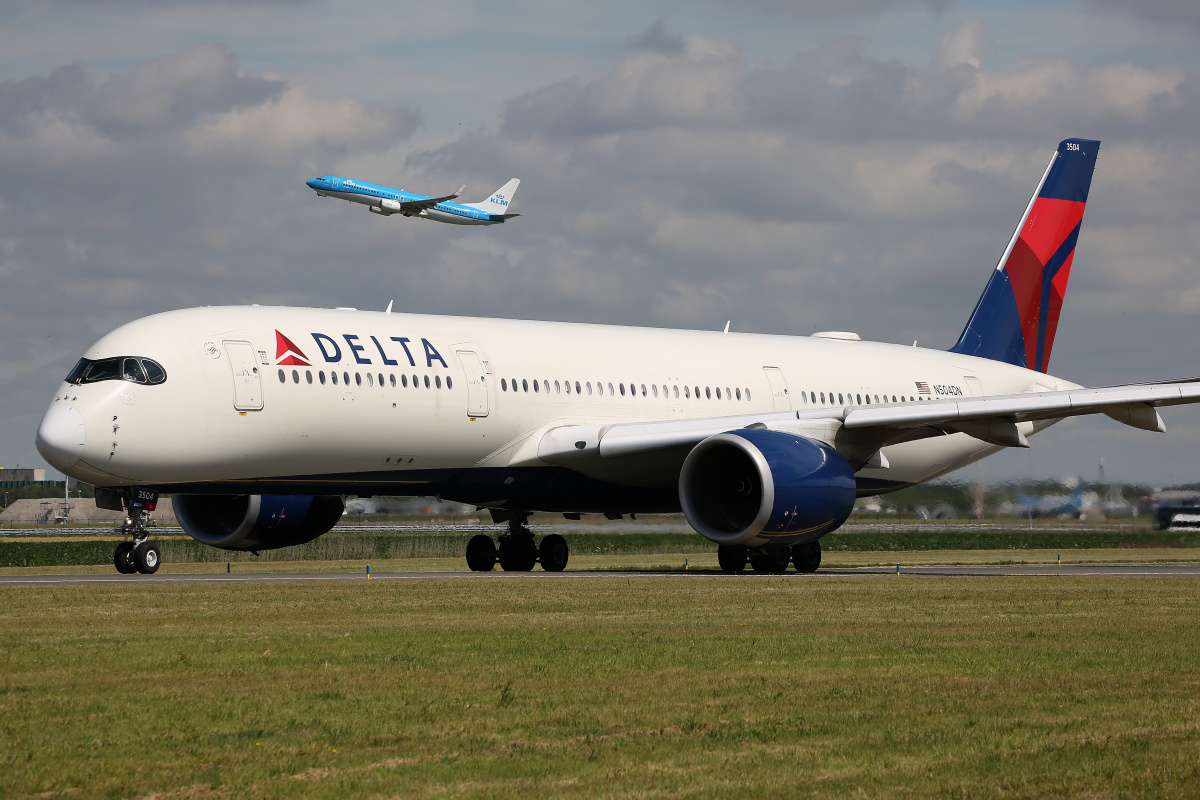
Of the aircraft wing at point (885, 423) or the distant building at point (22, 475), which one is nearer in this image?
the aircraft wing at point (885, 423)

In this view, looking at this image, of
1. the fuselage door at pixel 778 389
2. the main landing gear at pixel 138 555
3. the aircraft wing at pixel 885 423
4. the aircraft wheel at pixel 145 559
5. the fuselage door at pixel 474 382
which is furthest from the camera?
the fuselage door at pixel 778 389

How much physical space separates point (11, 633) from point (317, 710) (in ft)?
18.0

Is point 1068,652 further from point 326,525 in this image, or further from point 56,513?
point 56,513

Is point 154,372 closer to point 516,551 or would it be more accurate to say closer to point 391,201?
point 516,551

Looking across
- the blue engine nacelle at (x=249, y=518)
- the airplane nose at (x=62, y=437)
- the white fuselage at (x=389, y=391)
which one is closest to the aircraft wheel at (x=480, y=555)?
the blue engine nacelle at (x=249, y=518)

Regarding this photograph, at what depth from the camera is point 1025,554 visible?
37.7 meters

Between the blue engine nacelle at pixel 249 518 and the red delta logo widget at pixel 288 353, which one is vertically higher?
the red delta logo widget at pixel 288 353

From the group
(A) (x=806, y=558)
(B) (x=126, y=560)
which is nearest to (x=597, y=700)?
(B) (x=126, y=560)

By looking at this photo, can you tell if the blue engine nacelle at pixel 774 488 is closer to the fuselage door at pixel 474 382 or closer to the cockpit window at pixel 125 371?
the fuselage door at pixel 474 382

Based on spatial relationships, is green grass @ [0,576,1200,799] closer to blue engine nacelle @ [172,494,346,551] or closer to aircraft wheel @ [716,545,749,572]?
blue engine nacelle @ [172,494,346,551]

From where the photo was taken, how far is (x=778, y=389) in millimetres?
28844

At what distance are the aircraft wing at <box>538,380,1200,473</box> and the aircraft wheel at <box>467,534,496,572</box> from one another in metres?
3.19

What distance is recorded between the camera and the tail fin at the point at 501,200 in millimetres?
67000

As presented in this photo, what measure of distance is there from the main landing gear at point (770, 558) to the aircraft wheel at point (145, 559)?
30.8 ft
